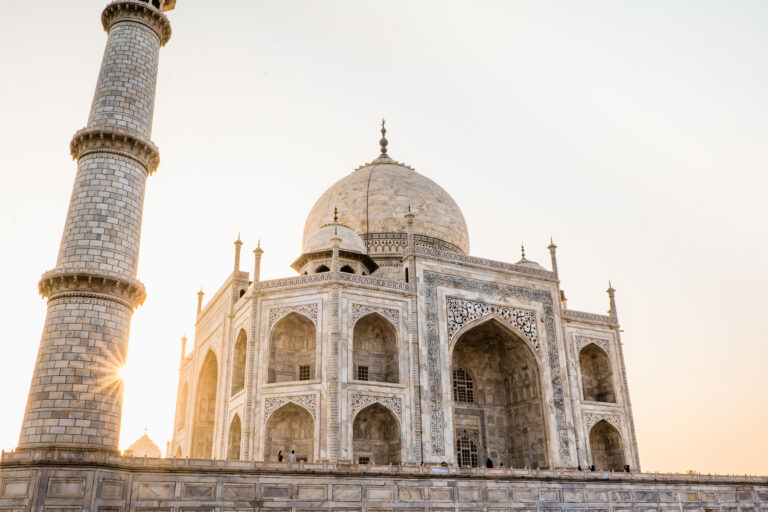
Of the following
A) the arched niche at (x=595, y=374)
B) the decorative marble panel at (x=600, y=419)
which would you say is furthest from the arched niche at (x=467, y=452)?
the arched niche at (x=595, y=374)

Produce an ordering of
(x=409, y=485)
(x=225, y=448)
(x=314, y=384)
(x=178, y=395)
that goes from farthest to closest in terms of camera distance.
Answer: (x=178, y=395) → (x=225, y=448) → (x=314, y=384) → (x=409, y=485)

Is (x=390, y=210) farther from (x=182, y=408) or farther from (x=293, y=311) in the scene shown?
(x=182, y=408)

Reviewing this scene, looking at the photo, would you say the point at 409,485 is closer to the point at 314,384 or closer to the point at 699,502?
the point at 314,384

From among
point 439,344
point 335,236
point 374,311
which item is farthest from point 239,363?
point 439,344

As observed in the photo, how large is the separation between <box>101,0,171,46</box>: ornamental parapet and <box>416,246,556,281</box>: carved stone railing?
11.0m

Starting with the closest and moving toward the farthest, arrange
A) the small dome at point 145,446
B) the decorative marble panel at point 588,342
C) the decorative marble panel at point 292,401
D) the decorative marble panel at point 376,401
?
the decorative marble panel at point 292,401, the decorative marble panel at point 376,401, the decorative marble panel at point 588,342, the small dome at point 145,446

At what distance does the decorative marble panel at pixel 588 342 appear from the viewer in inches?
943

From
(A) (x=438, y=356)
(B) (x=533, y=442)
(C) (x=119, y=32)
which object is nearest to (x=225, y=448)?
(A) (x=438, y=356)

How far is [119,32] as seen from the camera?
44.2 ft

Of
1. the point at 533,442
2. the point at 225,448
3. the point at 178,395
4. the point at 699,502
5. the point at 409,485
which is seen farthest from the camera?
the point at 178,395

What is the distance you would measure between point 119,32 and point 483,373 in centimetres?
1646

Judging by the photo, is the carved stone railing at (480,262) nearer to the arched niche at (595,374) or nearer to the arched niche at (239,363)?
the arched niche at (595,374)

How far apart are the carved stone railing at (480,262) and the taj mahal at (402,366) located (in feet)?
0.17

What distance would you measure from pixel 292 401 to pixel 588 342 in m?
11.6
